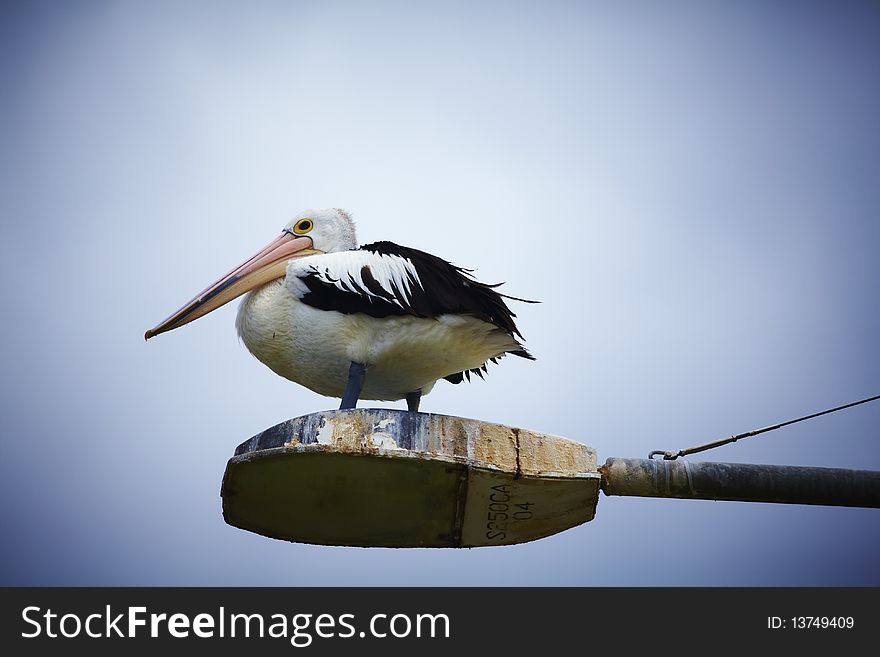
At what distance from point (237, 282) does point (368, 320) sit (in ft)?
4.23

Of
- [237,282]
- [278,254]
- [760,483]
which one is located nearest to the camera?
[760,483]

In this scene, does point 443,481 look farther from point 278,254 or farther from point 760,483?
point 278,254

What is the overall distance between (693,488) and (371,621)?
251cm

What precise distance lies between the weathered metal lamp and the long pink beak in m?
1.44

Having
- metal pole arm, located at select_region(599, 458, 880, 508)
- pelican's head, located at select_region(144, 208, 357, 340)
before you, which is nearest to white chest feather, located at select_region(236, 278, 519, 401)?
pelican's head, located at select_region(144, 208, 357, 340)

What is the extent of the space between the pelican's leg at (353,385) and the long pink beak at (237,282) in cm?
120

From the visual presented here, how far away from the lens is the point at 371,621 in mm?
6430

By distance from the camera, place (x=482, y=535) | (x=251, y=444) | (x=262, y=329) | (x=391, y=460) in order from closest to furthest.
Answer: (x=391, y=460) → (x=251, y=444) → (x=482, y=535) → (x=262, y=329)

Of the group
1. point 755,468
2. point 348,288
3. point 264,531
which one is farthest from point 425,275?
point 755,468

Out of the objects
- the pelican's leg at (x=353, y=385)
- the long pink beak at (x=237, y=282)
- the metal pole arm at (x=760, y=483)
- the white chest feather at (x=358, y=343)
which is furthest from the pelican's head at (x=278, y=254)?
the metal pole arm at (x=760, y=483)

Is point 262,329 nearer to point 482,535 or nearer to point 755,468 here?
point 482,535

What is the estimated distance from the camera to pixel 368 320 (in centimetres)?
634

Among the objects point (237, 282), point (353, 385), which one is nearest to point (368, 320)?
point (353, 385)

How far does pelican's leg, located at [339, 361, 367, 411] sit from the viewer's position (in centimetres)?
618
